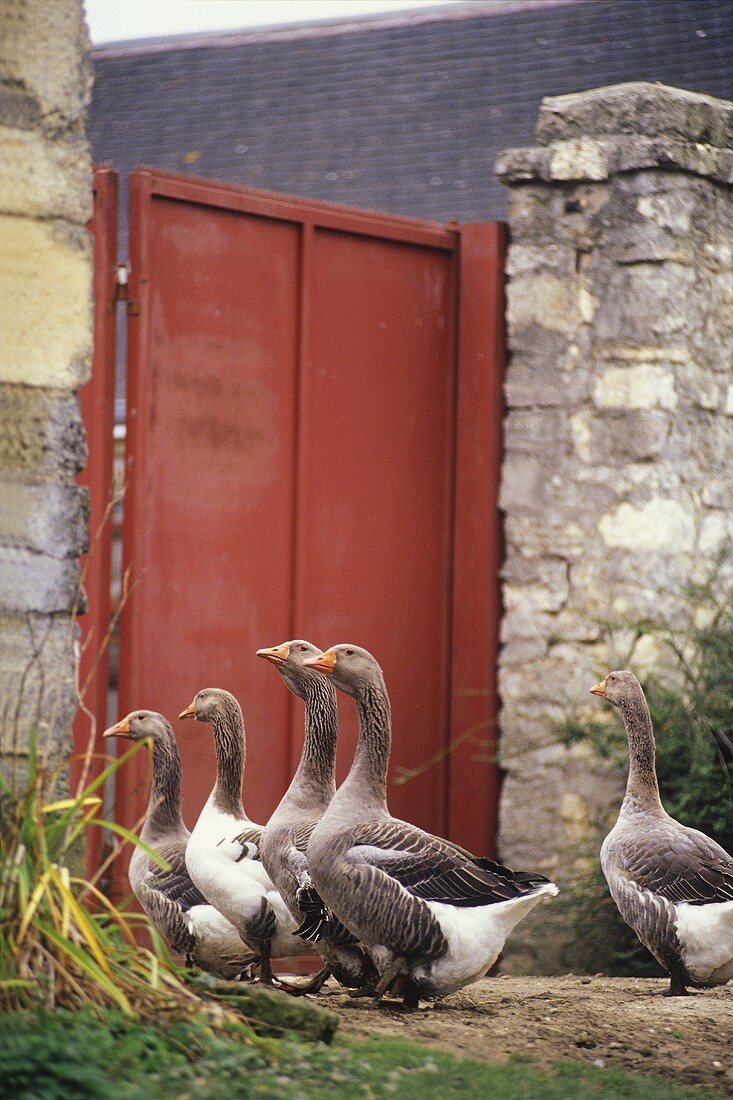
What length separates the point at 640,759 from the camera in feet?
20.3

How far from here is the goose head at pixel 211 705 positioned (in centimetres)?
605

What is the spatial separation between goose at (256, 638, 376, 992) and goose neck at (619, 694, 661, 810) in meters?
1.22

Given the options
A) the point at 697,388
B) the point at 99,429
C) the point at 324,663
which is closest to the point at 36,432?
the point at 324,663

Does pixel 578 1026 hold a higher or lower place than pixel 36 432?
lower

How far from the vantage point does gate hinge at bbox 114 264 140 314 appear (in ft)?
23.3

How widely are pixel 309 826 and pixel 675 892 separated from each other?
1.36 m

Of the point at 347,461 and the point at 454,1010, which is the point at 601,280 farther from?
the point at 454,1010

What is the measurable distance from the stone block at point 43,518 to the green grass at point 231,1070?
1.49 metres

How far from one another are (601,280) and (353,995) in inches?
154

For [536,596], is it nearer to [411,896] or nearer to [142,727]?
[142,727]

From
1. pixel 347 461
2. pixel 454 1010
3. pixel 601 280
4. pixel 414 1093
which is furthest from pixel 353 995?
pixel 601 280

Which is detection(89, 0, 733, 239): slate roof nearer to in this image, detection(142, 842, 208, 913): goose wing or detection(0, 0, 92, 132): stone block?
detection(142, 842, 208, 913): goose wing

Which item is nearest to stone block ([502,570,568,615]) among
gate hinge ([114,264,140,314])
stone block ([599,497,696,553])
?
stone block ([599,497,696,553])

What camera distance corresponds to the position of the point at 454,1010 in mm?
5395
